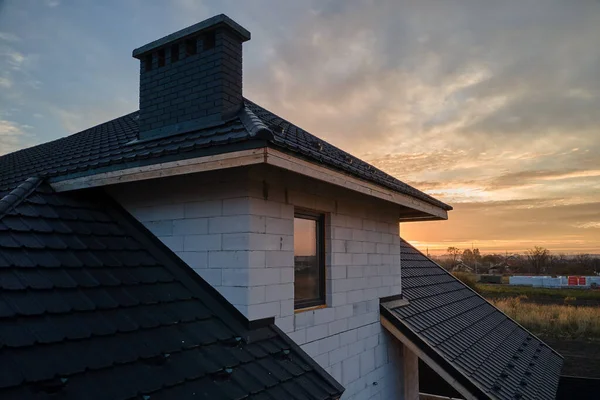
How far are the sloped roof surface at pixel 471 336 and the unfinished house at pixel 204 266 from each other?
7 centimetres

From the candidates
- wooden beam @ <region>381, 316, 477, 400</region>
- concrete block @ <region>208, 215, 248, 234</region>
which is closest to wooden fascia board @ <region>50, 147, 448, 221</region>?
concrete block @ <region>208, 215, 248, 234</region>

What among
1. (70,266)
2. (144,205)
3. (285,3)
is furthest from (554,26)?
(70,266)

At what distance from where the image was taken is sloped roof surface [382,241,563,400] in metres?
5.94

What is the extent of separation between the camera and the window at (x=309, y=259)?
16.4 feet

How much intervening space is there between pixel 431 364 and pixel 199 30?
5561 millimetres

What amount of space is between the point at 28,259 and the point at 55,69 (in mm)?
6455

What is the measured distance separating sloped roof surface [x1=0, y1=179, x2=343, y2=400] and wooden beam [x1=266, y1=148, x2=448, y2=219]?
158cm

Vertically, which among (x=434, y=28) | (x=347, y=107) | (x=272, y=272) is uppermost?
(x=434, y=28)

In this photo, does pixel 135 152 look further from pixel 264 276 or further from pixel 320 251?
pixel 320 251

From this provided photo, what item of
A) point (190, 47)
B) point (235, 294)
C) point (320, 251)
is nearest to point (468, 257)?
point (320, 251)

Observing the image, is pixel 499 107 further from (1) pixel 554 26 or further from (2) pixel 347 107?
(2) pixel 347 107

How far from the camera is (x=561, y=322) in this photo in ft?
80.3

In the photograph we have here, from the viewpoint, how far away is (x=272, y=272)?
14.1 ft

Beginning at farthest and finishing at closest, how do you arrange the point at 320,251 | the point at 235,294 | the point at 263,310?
the point at 320,251 < the point at 263,310 < the point at 235,294
